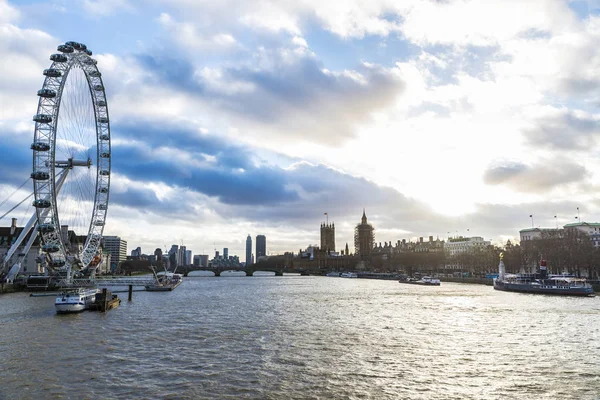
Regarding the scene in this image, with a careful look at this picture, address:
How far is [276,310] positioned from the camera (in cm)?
6494

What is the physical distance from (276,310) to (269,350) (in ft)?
98.3

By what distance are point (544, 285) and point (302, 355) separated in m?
76.0

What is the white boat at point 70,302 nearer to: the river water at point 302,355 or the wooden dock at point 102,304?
the wooden dock at point 102,304

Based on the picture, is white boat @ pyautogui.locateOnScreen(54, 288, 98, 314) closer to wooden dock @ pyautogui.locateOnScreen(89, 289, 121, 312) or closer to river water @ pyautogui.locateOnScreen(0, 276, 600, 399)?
wooden dock @ pyautogui.locateOnScreen(89, 289, 121, 312)

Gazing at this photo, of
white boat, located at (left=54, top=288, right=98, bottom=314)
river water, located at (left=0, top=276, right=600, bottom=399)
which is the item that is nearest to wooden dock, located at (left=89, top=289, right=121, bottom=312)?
white boat, located at (left=54, top=288, right=98, bottom=314)

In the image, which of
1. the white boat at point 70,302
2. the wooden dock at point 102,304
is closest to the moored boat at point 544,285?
the wooden dock at point 102,304

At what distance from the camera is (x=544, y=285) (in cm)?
9100

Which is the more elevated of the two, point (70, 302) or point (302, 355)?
point (70, 302)

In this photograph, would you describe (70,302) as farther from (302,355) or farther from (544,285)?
(544,285)

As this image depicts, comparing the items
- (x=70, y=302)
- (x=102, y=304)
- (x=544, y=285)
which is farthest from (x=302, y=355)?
(x=544, y=285)

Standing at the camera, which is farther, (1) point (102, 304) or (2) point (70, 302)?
(1) point (102, 304)

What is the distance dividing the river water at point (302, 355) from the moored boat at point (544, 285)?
94.3 feet

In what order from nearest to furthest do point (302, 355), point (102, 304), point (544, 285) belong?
1. point (302, 355)
2. point (102, 304)
3. point (544, 285)

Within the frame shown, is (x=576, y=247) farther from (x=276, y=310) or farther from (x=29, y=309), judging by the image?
(x=29, y=309)
